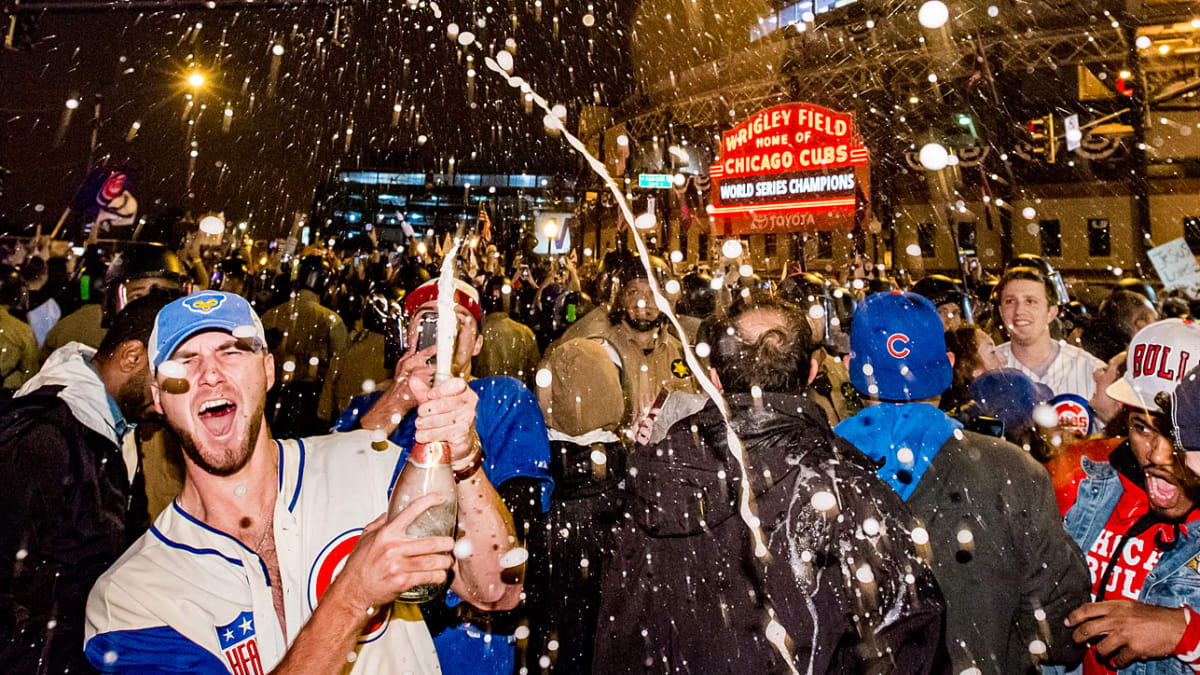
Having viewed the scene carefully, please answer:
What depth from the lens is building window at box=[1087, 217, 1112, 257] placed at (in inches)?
1053

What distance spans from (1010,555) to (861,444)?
597mm

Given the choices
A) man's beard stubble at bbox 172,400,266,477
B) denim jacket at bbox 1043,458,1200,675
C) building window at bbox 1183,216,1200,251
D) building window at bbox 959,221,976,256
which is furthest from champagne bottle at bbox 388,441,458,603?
building window at bbox 959,221,976,256

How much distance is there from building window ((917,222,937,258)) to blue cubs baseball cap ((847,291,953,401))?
31.9m

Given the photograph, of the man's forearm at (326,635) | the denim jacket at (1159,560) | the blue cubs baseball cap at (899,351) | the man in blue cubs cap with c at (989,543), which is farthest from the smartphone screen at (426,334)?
the denim jacket at (1159,560)

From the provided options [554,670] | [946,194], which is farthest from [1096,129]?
[554,670]

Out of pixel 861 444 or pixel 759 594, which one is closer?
pixel 759 594

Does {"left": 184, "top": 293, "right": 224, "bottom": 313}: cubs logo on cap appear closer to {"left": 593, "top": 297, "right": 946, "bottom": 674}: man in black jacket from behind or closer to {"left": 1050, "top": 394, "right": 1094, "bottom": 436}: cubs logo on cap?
{"left": 593, "top": 297, "right": 946, "bottom": 674}: man in black jacket from behind

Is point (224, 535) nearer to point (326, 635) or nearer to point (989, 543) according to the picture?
point (326, 635)

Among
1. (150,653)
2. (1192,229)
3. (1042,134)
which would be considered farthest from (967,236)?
(150,653)

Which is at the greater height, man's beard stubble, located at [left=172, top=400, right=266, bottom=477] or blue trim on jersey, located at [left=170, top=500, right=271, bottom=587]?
man's beard stubble, located at [left=172, top=400, right=266, bottom=477]

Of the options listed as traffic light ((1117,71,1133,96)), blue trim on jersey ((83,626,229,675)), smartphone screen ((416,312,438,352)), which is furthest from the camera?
traffic light ((1117,71,1133,96))

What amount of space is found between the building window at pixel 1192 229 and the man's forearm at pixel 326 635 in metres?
29.4

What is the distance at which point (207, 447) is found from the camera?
85.7 inches

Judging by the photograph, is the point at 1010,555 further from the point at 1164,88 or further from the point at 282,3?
the point at 1164,88
